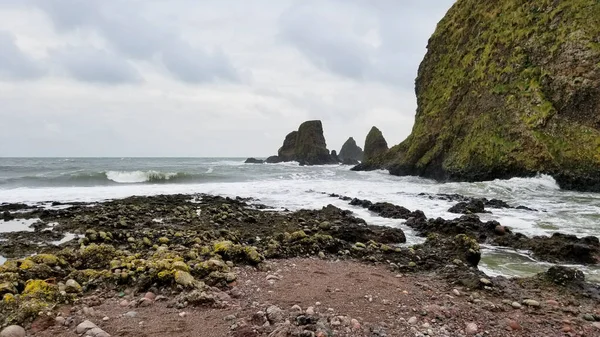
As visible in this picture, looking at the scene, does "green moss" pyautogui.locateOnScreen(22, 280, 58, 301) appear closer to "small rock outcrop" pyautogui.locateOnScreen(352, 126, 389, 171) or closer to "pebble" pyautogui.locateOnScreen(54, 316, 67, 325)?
"pebble" pyautogui.locateOnScreen(54, 316, 67, 325)

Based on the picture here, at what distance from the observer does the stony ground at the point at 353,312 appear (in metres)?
4.02

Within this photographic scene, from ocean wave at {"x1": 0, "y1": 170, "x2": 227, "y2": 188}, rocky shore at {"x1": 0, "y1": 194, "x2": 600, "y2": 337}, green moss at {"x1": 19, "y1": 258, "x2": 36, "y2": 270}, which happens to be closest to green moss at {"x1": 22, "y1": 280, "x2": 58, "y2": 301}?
rocky shore at {"x1": 0, "y1": 194, "x2": 600, "y2": 337}

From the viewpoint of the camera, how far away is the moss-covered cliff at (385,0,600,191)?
24266 millimetres

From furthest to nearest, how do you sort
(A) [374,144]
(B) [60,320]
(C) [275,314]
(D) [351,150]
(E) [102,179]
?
(D) [351,150] → (A) [374,144] → (E) [102,179] → (C) [275,314] → (B) [60,320]

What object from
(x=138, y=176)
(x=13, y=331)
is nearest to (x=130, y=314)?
(x=13, y=331)

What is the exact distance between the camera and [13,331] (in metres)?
3.79

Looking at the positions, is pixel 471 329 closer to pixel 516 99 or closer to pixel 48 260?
pixel 48 260

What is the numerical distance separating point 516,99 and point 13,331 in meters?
32.8

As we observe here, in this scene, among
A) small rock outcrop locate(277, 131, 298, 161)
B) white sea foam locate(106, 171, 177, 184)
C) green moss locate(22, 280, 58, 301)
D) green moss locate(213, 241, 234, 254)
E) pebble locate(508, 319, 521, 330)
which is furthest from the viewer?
small rock outcrop locate(277, 131, 298, 161)

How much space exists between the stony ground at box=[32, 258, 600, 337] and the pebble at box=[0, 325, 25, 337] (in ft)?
0.55

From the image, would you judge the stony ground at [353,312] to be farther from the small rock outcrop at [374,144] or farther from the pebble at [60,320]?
the small rock outcrop at [374,144]

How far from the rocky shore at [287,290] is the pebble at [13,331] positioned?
0.6 inches

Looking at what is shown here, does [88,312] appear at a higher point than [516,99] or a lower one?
lower

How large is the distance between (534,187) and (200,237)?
2225 centimetres
